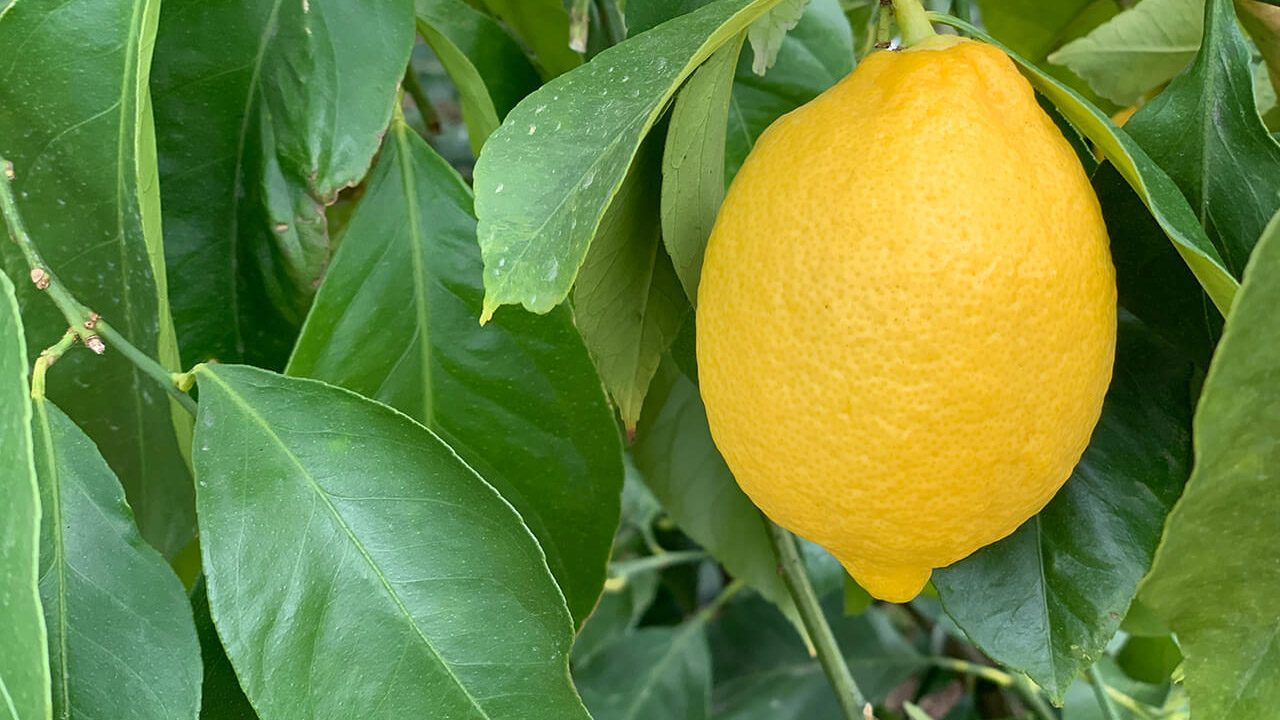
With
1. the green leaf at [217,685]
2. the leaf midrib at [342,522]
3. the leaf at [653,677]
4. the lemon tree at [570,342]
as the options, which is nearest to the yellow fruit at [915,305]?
the lemon tree at [570,342]

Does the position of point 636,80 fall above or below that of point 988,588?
above

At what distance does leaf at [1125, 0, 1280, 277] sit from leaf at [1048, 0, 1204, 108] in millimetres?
179

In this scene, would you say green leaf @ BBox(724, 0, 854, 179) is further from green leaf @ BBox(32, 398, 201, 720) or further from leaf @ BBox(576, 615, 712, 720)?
leaf @ BBox(576, 615, 712, 720)

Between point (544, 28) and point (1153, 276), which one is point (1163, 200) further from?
point (544, 28)

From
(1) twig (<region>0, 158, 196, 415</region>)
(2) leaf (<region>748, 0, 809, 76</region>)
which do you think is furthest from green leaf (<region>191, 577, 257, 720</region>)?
(2) leaf (<region>748, 0, 809, 76</region>)

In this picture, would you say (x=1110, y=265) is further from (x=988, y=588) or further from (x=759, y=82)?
(x=759, y=82)

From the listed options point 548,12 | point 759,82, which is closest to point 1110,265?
point 759,82

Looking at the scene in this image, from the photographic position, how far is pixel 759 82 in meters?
0.56

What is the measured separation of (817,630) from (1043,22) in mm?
391

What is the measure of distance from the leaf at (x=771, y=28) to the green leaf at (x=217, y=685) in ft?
1.03

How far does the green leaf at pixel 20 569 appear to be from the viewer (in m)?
0.28

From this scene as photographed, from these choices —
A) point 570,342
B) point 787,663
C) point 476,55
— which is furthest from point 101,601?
point 787,663

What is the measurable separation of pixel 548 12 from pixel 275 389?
1.04 feet

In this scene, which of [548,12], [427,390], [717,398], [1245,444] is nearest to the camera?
[1245,444]
